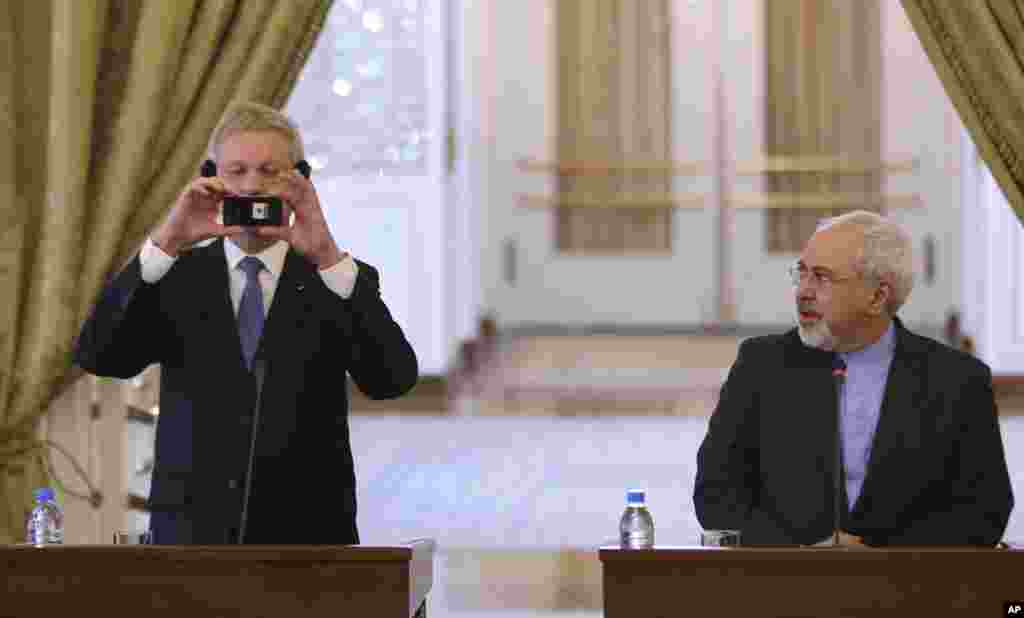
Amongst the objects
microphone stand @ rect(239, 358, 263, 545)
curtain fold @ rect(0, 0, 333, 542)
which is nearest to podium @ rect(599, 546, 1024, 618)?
microphone stand @ rect(239, 358, 263, 545)

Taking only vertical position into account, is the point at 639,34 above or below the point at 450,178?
above

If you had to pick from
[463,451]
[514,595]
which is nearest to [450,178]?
[463,451]

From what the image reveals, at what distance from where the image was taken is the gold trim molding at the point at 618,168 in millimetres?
12359

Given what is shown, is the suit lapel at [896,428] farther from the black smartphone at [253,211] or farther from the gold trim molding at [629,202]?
the gold trim molding at [629,202]

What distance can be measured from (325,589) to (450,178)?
7111mm

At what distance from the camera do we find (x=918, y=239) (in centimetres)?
1218

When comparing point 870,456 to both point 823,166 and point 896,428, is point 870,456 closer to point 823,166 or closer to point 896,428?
point 896,428

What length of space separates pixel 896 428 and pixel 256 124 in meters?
1.20

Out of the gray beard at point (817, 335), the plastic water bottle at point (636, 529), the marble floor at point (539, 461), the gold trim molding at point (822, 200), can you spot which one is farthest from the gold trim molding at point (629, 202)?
the plastic water bottle at point (636, 529)

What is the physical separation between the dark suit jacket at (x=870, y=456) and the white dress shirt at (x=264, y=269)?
713 mm

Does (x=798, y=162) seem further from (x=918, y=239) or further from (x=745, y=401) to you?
(x=745, y=401)

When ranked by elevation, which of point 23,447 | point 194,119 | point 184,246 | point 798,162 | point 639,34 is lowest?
point 23,447

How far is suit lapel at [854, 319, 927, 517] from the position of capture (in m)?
3.43

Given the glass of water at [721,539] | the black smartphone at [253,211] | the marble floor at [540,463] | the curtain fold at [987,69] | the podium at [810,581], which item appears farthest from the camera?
the marble floor at [540,463]
